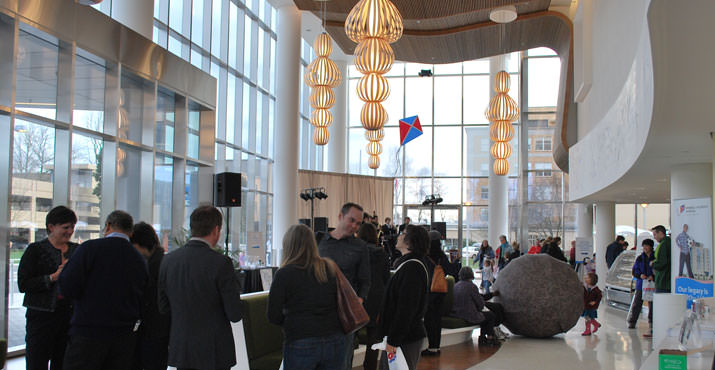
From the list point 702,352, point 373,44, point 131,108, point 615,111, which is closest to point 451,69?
point 373,44

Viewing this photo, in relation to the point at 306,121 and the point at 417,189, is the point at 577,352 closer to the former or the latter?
the point at 306,121

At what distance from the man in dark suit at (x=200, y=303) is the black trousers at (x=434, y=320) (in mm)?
4259

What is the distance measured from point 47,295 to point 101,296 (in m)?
0.79

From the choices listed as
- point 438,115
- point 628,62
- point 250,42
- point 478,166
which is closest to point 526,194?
point 478,166

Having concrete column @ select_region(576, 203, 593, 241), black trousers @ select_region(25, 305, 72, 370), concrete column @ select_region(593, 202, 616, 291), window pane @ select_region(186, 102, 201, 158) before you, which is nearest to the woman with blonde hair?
black trousers @ select_region(25, 305, 72, 370)

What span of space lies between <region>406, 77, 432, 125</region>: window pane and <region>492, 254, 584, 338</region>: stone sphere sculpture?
733 inches

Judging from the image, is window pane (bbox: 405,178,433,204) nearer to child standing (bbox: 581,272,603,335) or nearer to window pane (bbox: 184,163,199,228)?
window pane (bbox: 184,163,199,228)

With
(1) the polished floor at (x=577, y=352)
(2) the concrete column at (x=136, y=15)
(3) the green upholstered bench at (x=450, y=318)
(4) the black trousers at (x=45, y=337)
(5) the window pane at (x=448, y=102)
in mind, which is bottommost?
(1) the polished floor at (x=577, y=352)

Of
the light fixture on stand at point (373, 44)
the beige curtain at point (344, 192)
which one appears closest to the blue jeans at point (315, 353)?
the light fixture on stand at point (373, 44)

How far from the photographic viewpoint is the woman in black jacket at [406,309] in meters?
5.00

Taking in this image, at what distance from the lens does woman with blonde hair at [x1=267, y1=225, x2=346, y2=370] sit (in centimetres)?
370

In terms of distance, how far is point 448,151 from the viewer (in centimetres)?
2761

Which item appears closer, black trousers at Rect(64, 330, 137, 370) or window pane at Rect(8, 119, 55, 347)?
black trousers at Rect(64, 330, 137, 370)

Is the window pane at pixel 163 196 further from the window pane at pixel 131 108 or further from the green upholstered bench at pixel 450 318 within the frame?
the green upholstered bench at pixel 450 318
